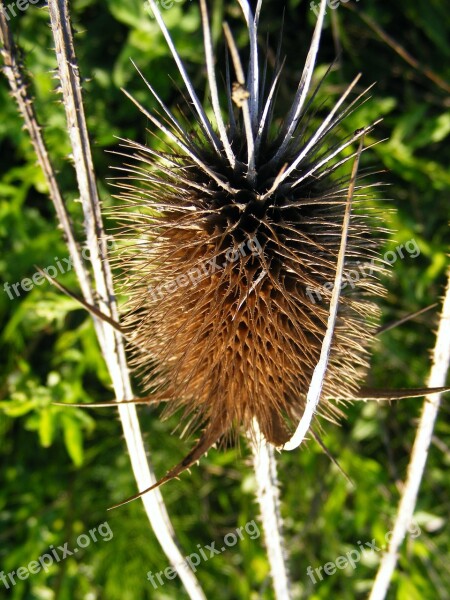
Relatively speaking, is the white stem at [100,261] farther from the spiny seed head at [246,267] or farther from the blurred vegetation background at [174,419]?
the blurred vegetation background at [174,419]

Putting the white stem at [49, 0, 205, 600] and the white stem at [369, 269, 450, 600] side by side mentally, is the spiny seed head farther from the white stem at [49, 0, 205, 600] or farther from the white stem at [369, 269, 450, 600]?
the white stem at [369, 269, 450, 600]

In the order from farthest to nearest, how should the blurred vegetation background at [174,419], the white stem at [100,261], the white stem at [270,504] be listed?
the blurred vegetation background at [174,419]
the white stem at [270,504]
the white stem at [100,261]

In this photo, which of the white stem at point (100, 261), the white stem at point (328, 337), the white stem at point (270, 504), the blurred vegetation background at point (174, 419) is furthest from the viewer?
the blurred vegetation background at point (174, 419)

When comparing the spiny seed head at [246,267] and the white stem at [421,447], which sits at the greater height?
the spiny seed head at [246,267]

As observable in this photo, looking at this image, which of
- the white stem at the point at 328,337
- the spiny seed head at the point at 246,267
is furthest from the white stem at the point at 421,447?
the white stem at the point at 328,337

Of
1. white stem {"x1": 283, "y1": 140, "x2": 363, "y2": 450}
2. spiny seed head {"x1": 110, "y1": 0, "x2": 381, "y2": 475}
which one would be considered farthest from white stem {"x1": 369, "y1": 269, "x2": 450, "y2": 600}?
white stem {"x1": 283, "y1": 140, "x2": 363, "y2": 450}

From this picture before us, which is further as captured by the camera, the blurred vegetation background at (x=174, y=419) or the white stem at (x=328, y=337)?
the blurred vegetation background at (x=174, y=419)

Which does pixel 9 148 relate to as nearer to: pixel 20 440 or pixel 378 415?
pixel 20 440
